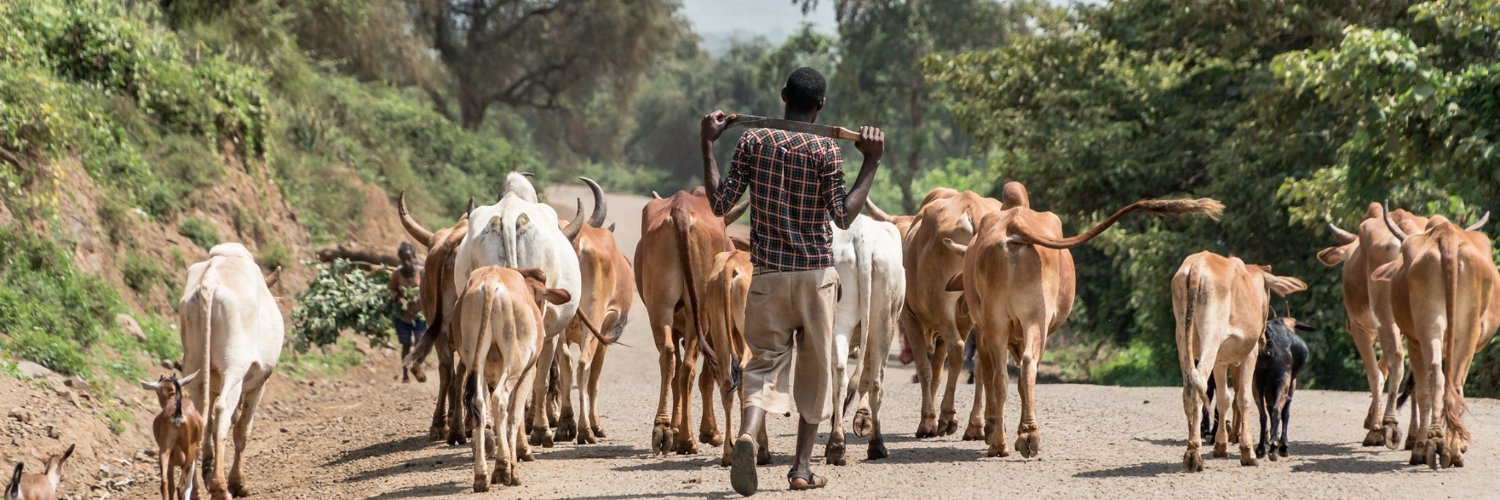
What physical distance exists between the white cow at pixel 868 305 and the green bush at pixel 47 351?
19.0ft

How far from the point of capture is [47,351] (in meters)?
11.9

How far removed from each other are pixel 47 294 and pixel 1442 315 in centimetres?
1011

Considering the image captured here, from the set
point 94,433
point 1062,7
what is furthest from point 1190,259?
point 1062,7

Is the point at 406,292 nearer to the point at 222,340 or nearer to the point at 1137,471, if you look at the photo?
the point at 222,340

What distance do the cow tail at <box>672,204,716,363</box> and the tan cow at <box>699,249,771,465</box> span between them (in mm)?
81

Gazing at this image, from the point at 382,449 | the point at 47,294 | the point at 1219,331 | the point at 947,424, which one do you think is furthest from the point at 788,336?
the point at 47,294

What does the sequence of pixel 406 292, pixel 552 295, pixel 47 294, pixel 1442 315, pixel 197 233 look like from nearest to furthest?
pixel 552 295 → pixel 1442 315 → pixel 47 294 → pixel 406 292 → pixel 197 233

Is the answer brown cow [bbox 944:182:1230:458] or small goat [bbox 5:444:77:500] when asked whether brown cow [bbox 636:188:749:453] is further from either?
small goat [bbox 5:444:77:500]

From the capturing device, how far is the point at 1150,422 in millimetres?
12242

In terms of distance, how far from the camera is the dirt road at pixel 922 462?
856cm

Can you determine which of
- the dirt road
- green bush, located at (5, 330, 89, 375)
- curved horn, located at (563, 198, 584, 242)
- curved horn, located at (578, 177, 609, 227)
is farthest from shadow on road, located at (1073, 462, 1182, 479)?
green bush, located at (5, 330, 89, 375)

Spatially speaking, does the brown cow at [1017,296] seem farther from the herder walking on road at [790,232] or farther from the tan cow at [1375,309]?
the tan cow at [1375,309]

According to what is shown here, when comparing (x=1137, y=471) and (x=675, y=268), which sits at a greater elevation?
(x=675, y=268)

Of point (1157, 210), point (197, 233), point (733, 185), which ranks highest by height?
point (1157, 210)
